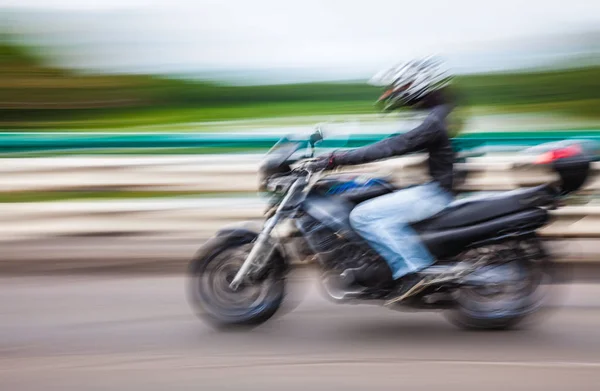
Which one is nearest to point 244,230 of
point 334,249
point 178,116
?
point 334,249

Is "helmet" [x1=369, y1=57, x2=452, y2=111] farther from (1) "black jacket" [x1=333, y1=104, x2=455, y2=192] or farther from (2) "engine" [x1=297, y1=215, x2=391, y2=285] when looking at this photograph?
(2) "engine" [x1=297, y1=215, x2=391, y2=285]

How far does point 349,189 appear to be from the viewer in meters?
4.83

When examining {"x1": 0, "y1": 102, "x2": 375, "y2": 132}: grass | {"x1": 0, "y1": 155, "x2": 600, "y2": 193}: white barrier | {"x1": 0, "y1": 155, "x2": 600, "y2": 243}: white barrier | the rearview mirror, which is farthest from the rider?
{"x1": 0, "y1": 102, "x2": 375, "y2": 132}: grass

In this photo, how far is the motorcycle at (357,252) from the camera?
15.5 feet

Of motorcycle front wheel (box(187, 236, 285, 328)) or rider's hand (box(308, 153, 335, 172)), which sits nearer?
rider's hand (box(308, 153, 335, 172))

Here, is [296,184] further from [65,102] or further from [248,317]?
[65,102]

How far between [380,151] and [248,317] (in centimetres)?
119

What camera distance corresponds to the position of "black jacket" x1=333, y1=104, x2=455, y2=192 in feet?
15.3

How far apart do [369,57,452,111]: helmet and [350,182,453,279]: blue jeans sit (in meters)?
0.52

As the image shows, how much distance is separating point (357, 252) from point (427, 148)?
2.30 ft

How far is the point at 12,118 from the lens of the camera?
11812 millimetres

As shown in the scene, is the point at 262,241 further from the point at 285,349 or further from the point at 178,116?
the point at 178,116

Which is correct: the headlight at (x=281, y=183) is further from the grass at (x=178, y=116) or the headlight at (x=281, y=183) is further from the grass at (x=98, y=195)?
the grass at (x=178, y=116)

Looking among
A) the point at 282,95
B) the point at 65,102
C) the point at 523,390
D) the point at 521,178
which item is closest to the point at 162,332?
the point at 523,390
